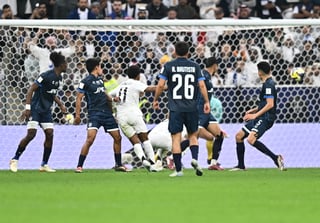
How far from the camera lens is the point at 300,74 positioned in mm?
23922

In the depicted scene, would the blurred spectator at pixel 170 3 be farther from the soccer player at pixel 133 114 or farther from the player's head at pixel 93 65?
the player's head at pixel 93 65

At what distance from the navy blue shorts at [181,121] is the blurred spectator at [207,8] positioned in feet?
35.1

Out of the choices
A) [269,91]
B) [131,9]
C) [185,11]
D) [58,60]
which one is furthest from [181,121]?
[185,11]

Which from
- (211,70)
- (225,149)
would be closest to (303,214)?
(211,70)

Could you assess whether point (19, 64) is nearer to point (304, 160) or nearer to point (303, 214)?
point (304, 160)

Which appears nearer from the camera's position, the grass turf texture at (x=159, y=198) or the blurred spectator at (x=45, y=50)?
the grass turf texture at (x=159, y=198)

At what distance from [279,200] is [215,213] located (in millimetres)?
1856

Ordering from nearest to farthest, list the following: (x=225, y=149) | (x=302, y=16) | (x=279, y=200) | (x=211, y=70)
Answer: (x=279, y=200), (x=211, y=70), (x=225, y=149), (x=302, y=16)

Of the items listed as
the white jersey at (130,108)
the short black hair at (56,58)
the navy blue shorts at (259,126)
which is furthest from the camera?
the navy blue shorts at (259,126)

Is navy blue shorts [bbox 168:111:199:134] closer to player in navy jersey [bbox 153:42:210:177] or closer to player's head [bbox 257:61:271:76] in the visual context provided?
player in navy jersey [bbox 153:42:210:177]

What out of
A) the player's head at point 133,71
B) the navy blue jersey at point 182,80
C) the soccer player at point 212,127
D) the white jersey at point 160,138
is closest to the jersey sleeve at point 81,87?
the player's head at point 133,71

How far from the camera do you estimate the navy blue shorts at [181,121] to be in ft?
59.9

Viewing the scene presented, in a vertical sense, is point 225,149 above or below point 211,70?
below

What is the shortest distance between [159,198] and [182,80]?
4996 millimetres
